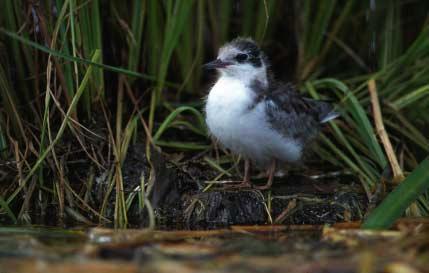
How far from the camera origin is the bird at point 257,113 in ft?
16.3

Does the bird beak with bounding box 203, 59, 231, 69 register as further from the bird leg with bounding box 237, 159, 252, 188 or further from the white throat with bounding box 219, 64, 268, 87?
the bird leg with bounding box 237, 159, 252, 188

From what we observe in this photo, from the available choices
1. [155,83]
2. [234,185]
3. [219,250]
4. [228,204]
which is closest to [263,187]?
[234,185]

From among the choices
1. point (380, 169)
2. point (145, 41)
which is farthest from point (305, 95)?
point (145, 41)

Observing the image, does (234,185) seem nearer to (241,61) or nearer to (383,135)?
(241,61)

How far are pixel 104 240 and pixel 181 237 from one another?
48 centimetres

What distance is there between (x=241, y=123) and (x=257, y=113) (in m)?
0.14

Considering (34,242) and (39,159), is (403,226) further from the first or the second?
(39,159)

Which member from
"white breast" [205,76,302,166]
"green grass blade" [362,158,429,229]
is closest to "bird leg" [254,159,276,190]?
"white breast" [205,76,302,166]

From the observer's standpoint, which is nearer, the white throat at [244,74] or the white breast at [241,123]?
the white breast at [241,123]

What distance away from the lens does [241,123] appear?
194 inches

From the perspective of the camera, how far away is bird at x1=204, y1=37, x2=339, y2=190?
496 cm

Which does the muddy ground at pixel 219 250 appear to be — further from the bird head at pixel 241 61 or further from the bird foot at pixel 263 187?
the bird head at pixel 241 61

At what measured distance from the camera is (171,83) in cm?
596

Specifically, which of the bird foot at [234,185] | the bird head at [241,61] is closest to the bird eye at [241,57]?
the bird head at [241,61]
